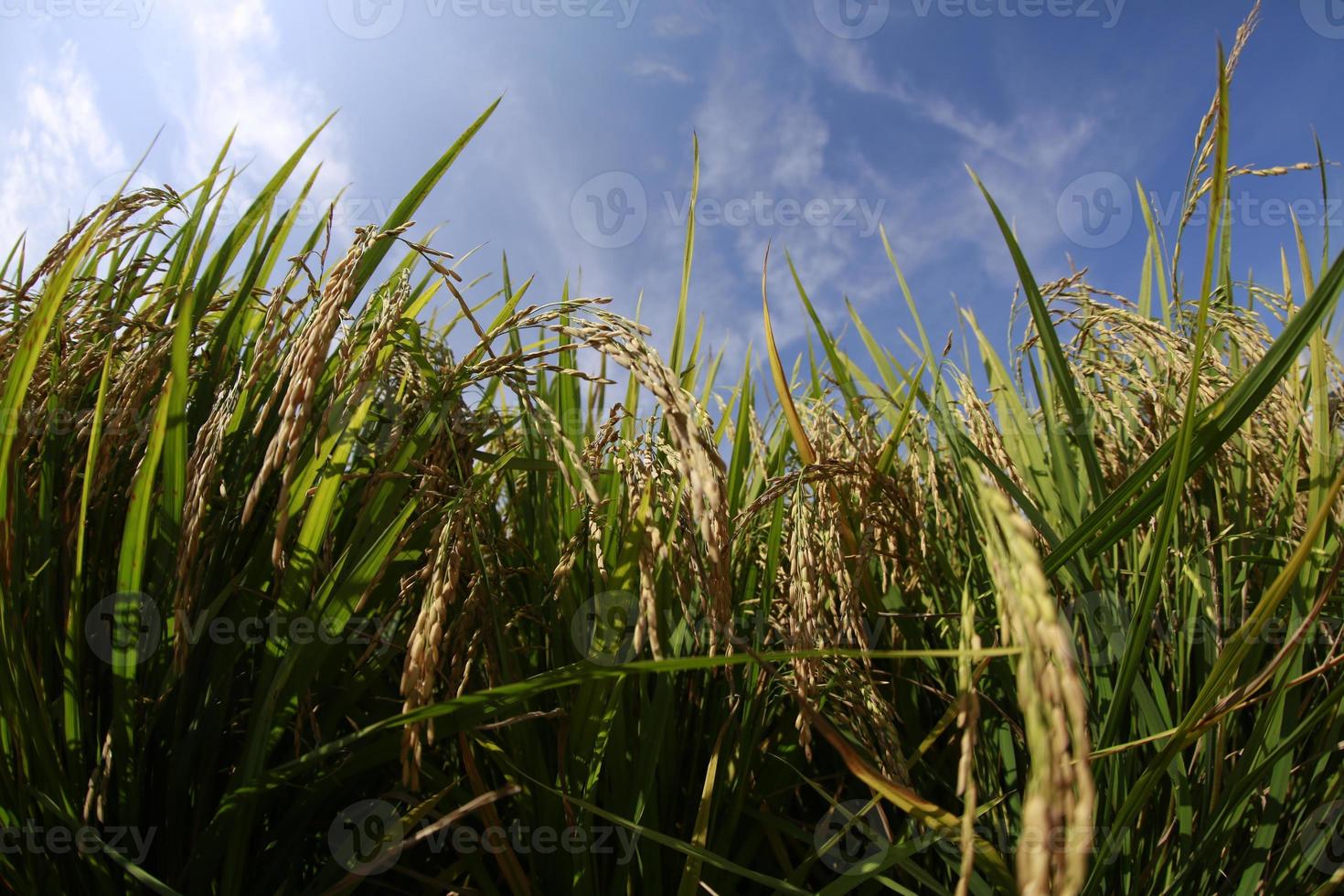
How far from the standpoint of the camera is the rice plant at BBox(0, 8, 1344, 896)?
0.77 m

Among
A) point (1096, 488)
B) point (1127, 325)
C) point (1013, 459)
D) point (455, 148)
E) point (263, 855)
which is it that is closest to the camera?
point (263, 855)

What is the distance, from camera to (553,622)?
112 cm

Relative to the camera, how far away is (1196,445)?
2.70 feet

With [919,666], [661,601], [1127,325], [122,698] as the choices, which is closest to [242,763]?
Result: [122,698]

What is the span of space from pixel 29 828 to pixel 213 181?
114 cm

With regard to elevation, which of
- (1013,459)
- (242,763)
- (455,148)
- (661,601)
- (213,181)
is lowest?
(242,763)

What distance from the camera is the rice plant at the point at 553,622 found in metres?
0.77

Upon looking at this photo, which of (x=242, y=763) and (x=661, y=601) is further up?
(x=661, y=601)

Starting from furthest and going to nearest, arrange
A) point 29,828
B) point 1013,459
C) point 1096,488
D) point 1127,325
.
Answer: point 1013,459 < point 1127,325 < point 1096,488 < point 29,828

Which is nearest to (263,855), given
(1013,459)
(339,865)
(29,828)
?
(339,865)

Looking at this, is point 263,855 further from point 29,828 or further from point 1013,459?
point 1013,459

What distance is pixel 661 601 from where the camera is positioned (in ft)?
3.78

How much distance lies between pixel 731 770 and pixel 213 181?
1.43 metres

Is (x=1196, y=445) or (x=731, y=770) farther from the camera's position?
(x=731, y=770)
